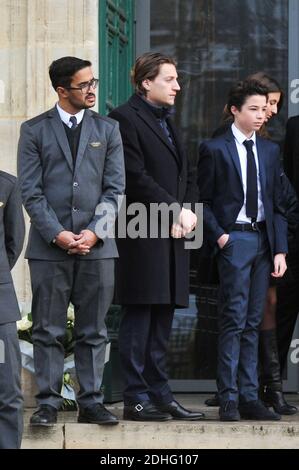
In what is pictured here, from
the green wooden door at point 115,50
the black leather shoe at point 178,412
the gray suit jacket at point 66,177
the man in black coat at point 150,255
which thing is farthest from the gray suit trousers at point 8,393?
the green wooden door at point 115,50

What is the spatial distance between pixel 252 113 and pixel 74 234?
4.73 feet

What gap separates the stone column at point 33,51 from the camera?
1054 cm

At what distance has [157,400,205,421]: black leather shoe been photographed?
31.2 ft

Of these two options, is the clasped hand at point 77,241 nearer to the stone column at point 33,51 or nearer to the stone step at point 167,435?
the stone step at point 167,435

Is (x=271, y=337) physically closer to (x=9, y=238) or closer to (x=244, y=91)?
(x=244, y=91)

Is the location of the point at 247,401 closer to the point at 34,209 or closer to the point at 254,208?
the point at 254,208

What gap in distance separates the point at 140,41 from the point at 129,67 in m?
0.33

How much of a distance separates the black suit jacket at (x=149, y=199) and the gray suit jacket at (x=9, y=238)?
101cm

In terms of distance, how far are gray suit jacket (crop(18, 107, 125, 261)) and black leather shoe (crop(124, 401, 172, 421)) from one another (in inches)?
37.0

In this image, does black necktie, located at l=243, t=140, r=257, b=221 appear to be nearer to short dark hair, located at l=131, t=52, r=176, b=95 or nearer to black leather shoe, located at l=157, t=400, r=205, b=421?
short dark hair, located at l=131, t=52, r=176, b=95

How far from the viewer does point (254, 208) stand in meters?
9.63

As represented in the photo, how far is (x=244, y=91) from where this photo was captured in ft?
31.8

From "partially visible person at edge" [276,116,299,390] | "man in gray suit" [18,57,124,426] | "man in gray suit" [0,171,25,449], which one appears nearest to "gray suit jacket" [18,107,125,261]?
"man in gray suit" [18,57,124,426]
